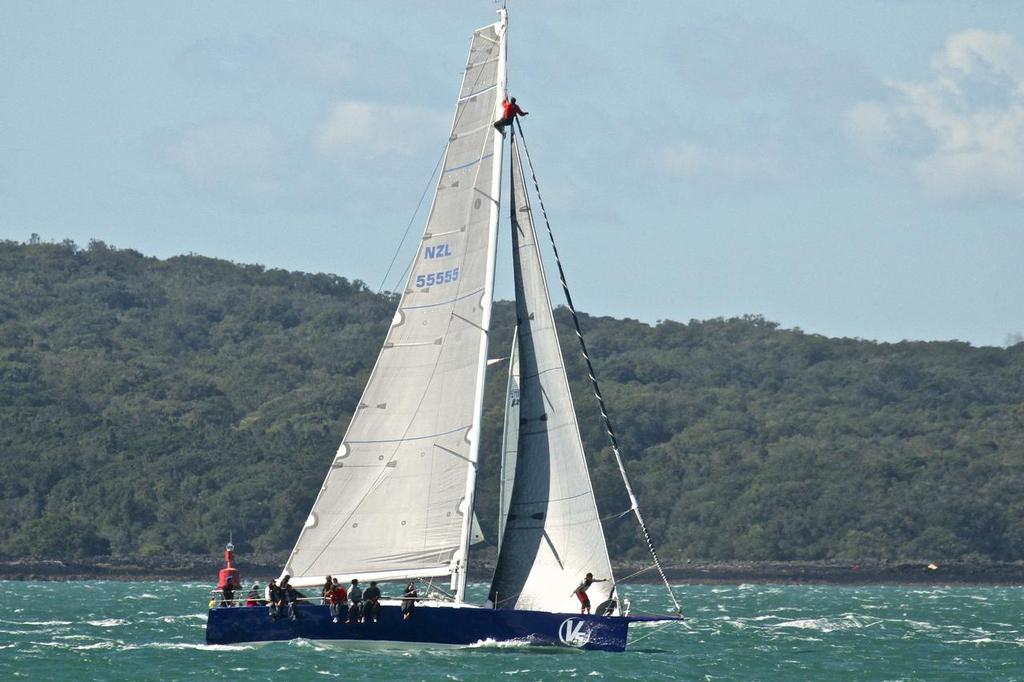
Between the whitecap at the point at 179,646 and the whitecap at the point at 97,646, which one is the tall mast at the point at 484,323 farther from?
the whitecap at the point at 97,646

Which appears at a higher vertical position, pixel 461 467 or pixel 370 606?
pixel 461 467

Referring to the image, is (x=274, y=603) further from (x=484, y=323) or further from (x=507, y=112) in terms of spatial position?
(x=507, y=112)

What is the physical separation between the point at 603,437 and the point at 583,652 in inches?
3799

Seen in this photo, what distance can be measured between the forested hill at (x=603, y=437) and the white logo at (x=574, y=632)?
8361 centimetres

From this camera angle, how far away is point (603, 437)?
13300 centimetres

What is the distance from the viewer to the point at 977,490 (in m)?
134

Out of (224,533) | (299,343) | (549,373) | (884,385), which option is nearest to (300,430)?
(224,533)

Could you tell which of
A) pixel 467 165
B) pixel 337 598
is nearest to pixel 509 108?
pixel 467 165

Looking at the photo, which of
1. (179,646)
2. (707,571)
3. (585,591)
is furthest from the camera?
(707,571)

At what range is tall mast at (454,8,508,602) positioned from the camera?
35.7m

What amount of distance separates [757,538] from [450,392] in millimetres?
98127

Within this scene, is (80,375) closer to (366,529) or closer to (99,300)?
(99,300)

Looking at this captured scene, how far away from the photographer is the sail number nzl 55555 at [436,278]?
36812 mm

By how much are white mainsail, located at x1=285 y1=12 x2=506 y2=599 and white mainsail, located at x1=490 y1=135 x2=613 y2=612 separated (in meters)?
1.05
